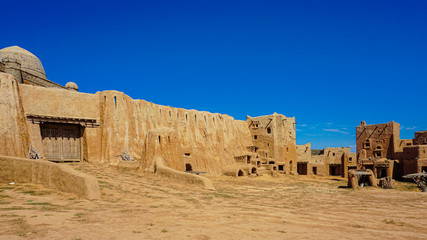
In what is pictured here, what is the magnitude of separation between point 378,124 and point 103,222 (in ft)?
147

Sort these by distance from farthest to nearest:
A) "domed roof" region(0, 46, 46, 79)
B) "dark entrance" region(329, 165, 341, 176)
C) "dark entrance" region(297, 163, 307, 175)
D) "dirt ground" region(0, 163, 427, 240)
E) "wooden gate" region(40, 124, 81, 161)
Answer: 1. "dark entrance" region(297, 163, 307, 175)
2. "dark entrance" region(329, 165, 341, 176)
3. "domed roof" region(0, 46, 46, 79)
4. "wooden gate" region(40, 124, 81, 161)
5. "dirt ground" region(0, 163, 427, 240)

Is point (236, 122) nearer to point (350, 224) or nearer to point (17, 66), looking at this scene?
point (17, 66)

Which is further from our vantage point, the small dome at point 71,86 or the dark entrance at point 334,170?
the dark entrance at point 334,170

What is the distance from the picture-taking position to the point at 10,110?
20891 millimetres

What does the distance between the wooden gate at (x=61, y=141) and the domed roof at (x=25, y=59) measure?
1054 centimetres

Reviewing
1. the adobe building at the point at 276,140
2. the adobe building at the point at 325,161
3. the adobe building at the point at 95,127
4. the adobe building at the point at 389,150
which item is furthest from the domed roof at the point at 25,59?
the adobe building at the point at 389,150

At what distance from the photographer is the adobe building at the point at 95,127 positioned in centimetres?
2162

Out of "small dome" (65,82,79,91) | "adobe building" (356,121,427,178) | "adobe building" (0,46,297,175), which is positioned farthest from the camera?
"adobe building" (356,121,427,178)

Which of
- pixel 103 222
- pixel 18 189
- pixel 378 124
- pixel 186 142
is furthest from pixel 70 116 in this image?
pixel 378 124

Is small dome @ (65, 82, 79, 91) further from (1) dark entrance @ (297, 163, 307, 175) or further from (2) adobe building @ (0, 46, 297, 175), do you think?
(1) dark entrance @ (297, 163, 307, 175)

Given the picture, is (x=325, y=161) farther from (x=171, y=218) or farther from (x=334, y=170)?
(x=171, y=218)

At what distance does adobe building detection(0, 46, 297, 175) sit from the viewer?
21625 mm

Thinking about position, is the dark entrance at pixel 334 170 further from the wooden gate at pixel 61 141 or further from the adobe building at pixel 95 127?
the wooden gate at pixel 61 141

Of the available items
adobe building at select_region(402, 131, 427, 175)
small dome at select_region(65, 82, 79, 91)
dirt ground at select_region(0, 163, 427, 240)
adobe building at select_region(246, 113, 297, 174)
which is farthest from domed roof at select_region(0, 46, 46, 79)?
adobe building at select_region(402, 131, 427, 175)
